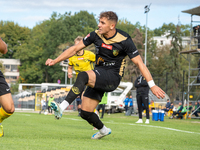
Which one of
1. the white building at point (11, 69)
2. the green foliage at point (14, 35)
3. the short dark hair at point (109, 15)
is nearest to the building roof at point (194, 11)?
the short dark hair at point (109, 15)

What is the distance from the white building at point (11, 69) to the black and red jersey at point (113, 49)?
84.6 m

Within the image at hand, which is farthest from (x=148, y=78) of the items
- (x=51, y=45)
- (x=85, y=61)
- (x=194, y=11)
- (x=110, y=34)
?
(x=51, y=45)

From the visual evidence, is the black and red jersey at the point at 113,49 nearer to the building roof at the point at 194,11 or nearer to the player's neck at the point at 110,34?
the player's neck at the point at 110,34

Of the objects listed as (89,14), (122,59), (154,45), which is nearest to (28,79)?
(89,14)

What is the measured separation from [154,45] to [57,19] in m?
22.5

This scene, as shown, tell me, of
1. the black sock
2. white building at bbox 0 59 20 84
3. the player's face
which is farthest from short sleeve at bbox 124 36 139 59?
white building at bbox 0 59 20 84

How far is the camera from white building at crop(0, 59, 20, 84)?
89.6 metres

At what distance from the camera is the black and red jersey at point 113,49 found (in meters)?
5.66

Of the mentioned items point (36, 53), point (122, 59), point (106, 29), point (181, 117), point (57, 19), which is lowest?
point (181, 117)

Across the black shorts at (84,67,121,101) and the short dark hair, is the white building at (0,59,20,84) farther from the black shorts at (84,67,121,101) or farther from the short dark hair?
the black shorts at (84,67,121,101)

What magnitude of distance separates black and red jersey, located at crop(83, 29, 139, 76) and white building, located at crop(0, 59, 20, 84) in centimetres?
8463

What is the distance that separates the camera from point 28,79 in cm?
7350

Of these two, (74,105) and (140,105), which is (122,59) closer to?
(140,105)

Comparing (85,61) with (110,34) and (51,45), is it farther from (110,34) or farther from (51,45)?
(51,45)
